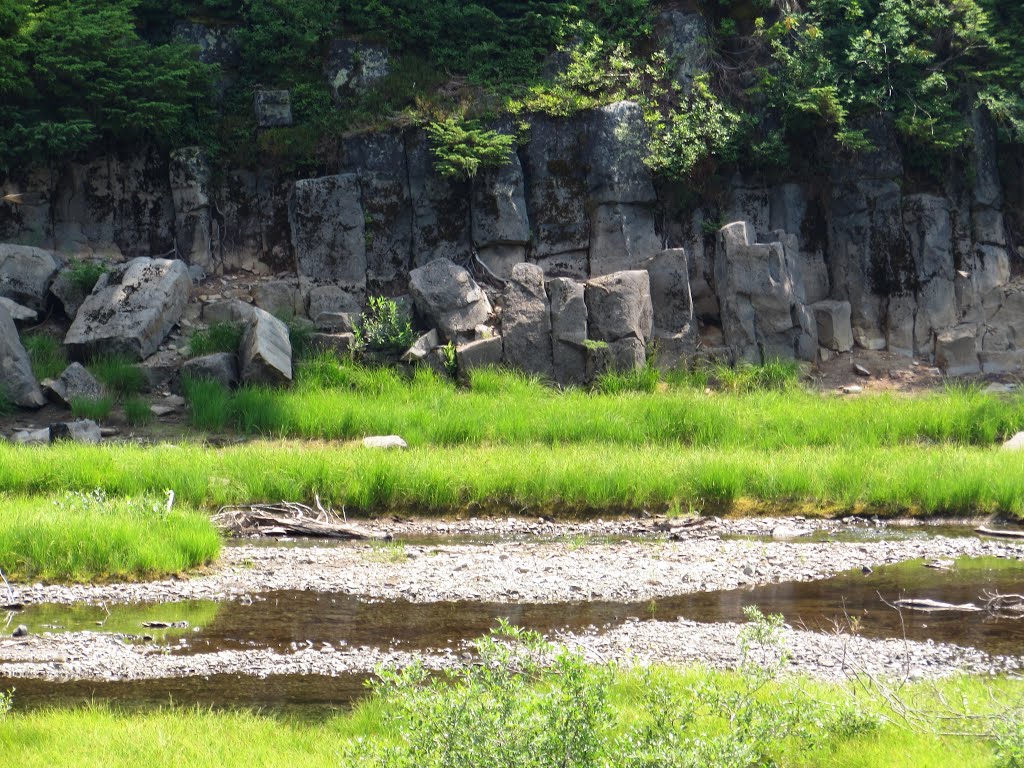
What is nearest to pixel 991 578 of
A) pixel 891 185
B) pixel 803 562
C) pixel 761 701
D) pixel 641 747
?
pixel 803 562

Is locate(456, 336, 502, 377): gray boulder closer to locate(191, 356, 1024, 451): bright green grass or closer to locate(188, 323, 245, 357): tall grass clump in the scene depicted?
locate(191, 356, 1024, 451): bright green grass

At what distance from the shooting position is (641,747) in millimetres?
5117

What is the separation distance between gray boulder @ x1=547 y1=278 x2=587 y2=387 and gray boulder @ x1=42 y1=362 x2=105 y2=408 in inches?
280

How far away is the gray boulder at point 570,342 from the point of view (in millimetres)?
18984

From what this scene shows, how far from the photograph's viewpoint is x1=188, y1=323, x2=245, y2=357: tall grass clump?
18484mm

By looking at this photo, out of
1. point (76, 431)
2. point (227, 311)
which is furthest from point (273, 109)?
point (76, 431)

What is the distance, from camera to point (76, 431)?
16.2 m

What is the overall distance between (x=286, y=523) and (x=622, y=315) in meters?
8.00

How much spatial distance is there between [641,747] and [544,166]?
17.1 m

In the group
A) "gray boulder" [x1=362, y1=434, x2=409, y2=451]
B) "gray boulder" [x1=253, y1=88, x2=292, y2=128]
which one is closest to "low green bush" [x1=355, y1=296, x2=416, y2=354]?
"gray boulder" [x1=362, y1=434, x2=409, y2=451]

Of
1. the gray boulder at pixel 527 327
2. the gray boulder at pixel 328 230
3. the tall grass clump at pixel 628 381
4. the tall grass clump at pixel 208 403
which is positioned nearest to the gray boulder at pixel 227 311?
the gray boulder at pixel 328 230

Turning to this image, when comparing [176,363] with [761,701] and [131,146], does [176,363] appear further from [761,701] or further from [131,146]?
[761,701]

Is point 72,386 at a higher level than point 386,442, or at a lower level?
higher

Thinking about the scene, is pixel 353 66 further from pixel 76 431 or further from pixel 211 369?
pixel 76 431
